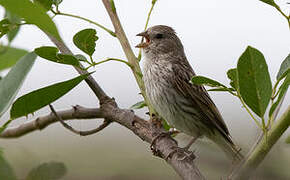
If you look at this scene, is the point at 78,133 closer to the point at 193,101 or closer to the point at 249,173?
the point at 249,173

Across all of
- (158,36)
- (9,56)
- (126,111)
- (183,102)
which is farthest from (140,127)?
(158,36)

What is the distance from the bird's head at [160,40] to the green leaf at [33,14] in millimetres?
2288

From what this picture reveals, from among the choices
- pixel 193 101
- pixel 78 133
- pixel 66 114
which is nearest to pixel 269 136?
pixel 78 133

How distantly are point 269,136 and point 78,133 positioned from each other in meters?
0.94

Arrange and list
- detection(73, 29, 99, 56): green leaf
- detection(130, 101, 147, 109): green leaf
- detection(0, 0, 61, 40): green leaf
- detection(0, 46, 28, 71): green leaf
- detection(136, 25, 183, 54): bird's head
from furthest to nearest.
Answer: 1. detection(136, 25, 183, 54): bird's head
2. detection(130, 101, 147, 109): green leaf
3. detection(0, 46, 28, 71): green leaf
4. detection(73, 29, 99, 56): green leaf
5. detection(0, 0, 61, 40): green leaf

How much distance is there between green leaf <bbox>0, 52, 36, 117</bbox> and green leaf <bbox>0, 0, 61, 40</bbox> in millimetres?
166

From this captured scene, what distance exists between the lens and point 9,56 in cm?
164

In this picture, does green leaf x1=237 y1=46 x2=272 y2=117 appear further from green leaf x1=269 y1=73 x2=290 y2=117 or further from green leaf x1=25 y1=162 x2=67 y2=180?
green leaf x1=25 y1=162 x2=67 y2=180

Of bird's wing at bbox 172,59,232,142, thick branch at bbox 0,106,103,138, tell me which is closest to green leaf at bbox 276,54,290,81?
thick branch at bbox 0,106,103,138

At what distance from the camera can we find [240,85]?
1.02 m

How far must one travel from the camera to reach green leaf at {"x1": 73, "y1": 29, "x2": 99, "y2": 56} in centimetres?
137

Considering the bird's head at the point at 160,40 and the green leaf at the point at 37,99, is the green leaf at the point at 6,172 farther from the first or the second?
the bird's head at the point at 160,40

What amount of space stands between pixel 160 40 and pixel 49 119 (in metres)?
1.72

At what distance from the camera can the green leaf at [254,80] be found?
0.96m
